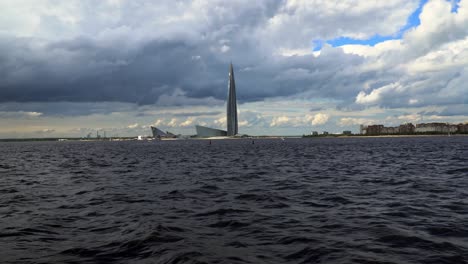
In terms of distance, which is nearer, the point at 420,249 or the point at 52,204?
the point at 420,249

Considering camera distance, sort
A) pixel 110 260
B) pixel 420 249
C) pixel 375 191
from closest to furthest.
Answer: pixel 110 260, pixel 420 249, pixel 375 191

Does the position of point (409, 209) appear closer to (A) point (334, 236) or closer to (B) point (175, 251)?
(A) point (334, 236)

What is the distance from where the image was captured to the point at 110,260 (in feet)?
32.8

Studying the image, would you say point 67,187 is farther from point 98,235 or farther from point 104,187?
point 98,235

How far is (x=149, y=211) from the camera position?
55.9ft

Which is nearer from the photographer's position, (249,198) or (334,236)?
(334,236)

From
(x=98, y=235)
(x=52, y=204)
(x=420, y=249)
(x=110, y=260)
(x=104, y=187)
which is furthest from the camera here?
(x=104, y=187)

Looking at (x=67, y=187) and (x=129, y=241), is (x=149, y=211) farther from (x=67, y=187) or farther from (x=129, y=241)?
(x=67, y=187)

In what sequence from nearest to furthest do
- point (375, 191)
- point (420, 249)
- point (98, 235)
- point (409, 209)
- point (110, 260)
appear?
point (110, 260)
point (420, 249)
point (98, 235)
point (409, 209)
point (375, 191)

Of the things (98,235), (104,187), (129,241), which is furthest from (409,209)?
(104,187)

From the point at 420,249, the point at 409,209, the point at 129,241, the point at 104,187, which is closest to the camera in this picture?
the point at 420,249

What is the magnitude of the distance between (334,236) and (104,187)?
19.1 meters

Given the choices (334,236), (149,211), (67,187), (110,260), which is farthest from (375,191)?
(67,187)

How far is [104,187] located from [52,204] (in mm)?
6776
